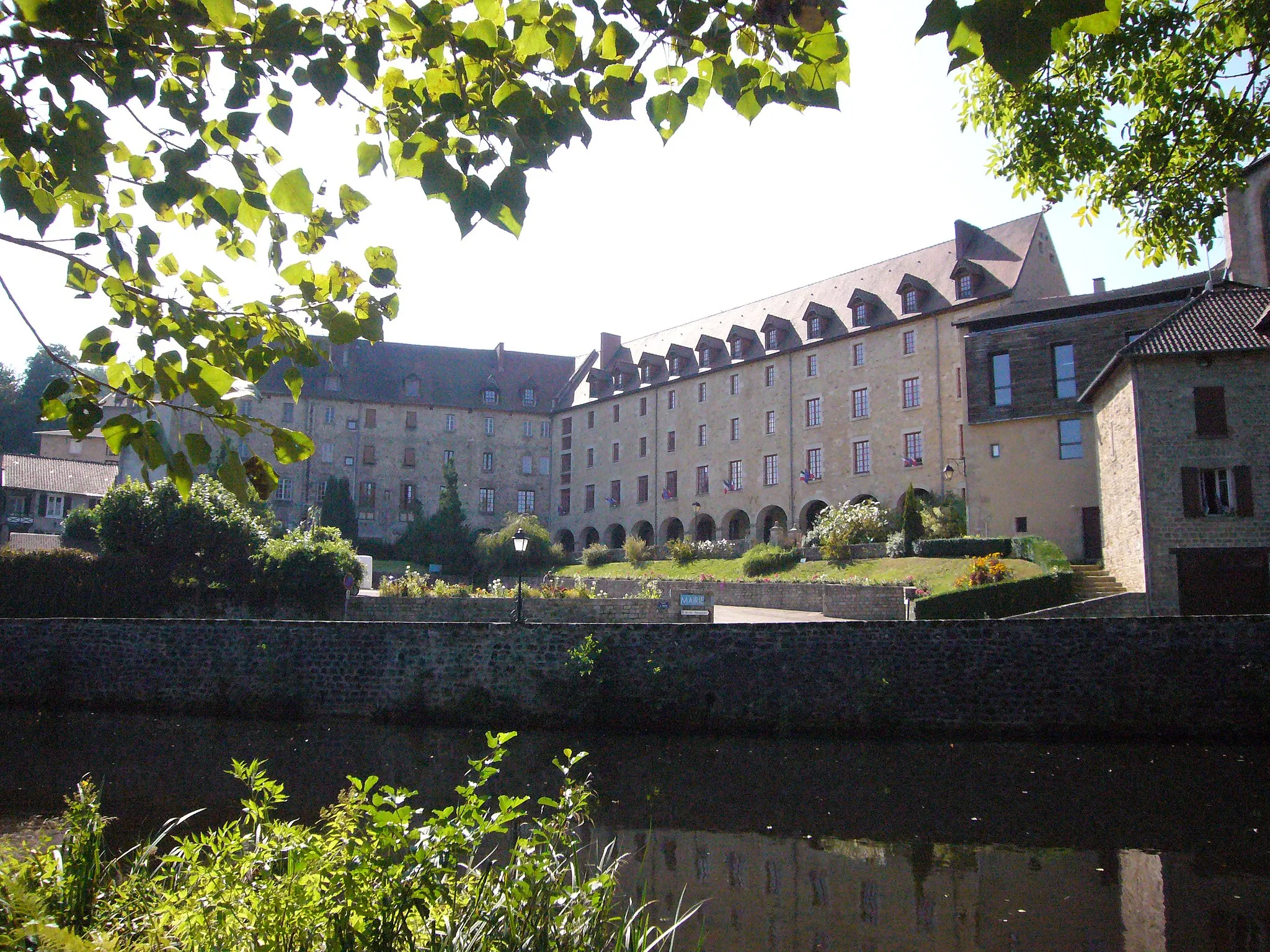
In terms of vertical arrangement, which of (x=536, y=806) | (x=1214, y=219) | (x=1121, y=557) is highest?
(x=1214, y=219)

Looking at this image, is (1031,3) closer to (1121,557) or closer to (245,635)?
(245,635)

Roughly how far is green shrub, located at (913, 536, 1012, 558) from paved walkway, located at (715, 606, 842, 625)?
442cm

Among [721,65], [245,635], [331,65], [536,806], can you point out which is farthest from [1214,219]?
[245,635]

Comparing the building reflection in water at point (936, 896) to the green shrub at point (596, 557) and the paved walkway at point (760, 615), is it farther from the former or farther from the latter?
the green shrub at point (596, 557)

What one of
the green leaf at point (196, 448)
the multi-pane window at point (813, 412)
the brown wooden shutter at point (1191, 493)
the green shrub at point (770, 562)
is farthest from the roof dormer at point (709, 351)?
the green leaf at point (196, 448)

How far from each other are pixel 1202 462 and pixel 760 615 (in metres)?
11.1

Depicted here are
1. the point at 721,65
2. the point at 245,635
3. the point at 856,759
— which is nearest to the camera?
the point at 721,65

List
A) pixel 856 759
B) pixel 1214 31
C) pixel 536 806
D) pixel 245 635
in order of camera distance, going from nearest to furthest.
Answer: pixel 1214 31 < pixel 536 806 < pixel 856 759 < pixel 245 635

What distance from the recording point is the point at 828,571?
93.2ft

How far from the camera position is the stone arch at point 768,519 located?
3953 centimetres

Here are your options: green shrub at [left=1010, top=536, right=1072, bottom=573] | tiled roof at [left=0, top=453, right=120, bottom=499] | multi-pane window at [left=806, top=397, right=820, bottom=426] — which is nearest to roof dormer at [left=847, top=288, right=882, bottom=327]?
multi-pane window at [left=806, top=397, right=820, bottom=426]

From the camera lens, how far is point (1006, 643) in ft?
45.9

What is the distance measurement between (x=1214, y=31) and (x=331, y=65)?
6160 mm

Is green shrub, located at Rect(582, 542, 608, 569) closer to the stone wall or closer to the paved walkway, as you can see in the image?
the paved walkway
